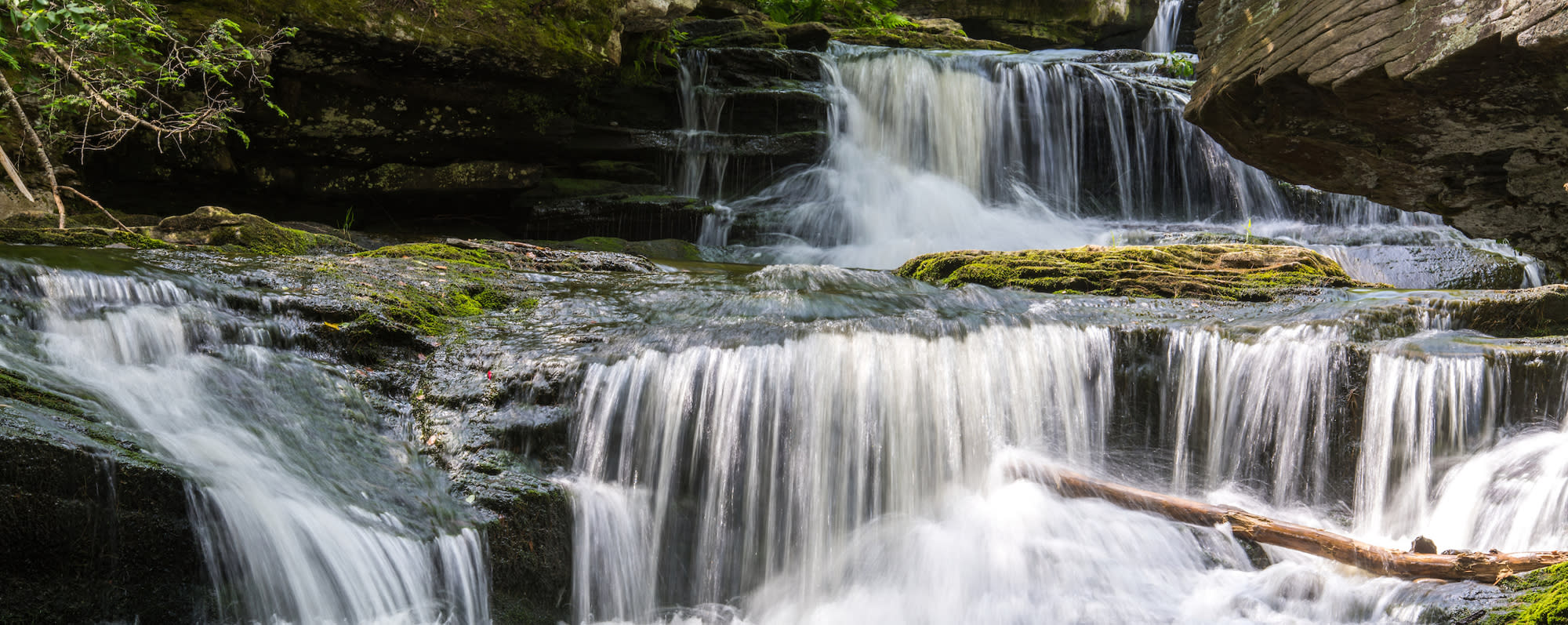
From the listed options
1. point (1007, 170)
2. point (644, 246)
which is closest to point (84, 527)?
point (644, 246)

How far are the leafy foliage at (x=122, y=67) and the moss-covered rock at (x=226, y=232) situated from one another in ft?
1.85

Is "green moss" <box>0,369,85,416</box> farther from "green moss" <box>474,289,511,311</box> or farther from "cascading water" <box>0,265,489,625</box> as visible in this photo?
"green moss" <box>474,289,511,311</box>

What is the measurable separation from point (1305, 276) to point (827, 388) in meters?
3.77


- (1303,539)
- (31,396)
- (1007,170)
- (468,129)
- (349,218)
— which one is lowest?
(1303,539)

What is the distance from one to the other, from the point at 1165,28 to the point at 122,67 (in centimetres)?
1974

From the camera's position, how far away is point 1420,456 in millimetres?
4027

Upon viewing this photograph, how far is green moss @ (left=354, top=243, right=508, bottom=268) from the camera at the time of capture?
6176 mm

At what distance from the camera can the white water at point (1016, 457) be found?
3.71 meters

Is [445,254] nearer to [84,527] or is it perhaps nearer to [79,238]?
[79,238]

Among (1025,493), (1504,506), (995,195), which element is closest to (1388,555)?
(1504,506)

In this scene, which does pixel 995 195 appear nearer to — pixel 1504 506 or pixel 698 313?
pixel 698 313

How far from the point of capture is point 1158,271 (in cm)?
609

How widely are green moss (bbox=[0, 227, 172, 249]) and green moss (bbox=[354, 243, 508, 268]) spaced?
1.19 metres

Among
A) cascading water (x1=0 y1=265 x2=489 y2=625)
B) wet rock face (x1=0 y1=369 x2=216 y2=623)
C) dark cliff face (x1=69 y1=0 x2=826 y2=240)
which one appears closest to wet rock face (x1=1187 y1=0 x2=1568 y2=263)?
cascading water (x1=0 y1=265 x2=489 y2=625)
